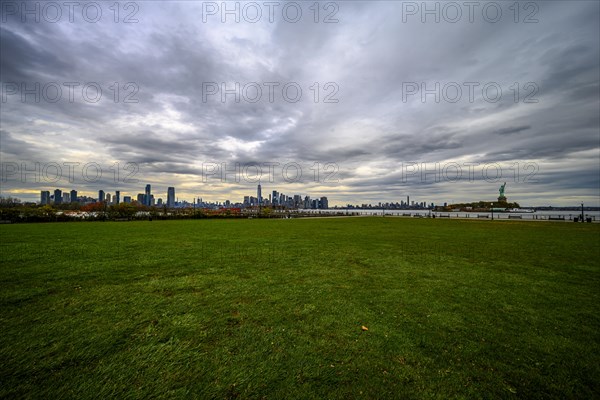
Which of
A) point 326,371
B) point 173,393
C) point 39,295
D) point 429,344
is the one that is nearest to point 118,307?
point 39,295

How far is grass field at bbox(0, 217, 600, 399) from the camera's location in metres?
3.14

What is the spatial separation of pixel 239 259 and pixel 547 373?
940cm

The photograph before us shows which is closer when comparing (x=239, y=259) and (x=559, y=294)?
(x=559, y=294)

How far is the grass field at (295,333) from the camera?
3141 mm

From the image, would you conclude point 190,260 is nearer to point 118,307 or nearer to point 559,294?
point 118,307

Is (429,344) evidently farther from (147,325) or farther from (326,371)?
(147,325)

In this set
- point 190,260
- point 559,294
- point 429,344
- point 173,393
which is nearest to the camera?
point 173,393

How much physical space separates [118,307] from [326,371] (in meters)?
4.79

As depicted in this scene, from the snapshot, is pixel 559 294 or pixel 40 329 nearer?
pixel 40 329

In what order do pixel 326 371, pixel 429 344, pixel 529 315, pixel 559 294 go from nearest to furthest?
pixel 326 371 < pixel 429 344 < pixel 529 315 < pixel 559 294

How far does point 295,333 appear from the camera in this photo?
4.36m

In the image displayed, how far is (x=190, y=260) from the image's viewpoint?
33.7 feet

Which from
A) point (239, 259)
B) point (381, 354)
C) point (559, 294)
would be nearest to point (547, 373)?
point (381, 354)

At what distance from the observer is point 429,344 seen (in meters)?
4.07
